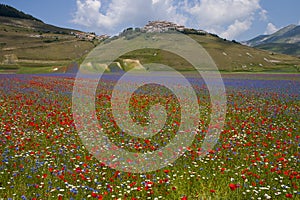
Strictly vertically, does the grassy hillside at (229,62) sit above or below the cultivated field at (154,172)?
above

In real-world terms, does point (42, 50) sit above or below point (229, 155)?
above

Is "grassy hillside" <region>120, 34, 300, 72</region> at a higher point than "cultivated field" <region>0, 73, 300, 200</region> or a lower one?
higher

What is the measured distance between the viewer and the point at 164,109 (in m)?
15.0

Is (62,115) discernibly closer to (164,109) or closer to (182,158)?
(164,109)

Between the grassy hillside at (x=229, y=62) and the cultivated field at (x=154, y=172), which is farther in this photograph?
the grassy hillside at (x=229, y=62)

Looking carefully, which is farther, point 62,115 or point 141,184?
point 62,115

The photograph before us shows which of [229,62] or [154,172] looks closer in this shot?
[154,172]

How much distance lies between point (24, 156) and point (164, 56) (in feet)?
410

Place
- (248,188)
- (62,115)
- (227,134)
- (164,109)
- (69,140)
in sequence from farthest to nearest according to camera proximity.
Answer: (164,109), (62,115), (227,134), (69,140), (248,188)

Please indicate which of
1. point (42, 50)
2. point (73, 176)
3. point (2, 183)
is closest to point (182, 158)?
point (73, 176)

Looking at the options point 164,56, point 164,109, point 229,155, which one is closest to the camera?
point 229,155

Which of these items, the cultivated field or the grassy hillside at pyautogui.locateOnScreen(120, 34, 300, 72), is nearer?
the cultivated field

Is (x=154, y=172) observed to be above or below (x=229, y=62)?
below

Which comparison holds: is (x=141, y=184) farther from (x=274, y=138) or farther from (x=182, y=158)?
(x=274, y=138)
